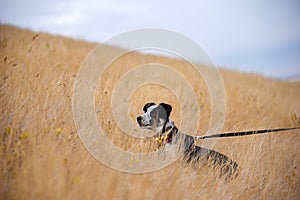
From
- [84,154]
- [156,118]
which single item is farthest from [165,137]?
[84,154]

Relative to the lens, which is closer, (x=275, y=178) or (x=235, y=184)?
(x=235, y=184)

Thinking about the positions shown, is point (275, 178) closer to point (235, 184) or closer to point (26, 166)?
point (235, 184)

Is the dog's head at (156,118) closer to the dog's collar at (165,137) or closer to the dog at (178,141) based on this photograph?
the dog at (178,141)

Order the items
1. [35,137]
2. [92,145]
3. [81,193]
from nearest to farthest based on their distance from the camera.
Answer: [81,193]
[35,137]
[92,145]

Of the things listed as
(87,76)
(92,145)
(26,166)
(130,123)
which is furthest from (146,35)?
(26,166)

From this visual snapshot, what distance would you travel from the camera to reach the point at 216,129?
6078 mm

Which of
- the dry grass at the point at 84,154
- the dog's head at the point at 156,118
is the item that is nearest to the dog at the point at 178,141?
the dog's head at the point at 156,118

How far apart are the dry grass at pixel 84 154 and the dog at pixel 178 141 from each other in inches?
6.3

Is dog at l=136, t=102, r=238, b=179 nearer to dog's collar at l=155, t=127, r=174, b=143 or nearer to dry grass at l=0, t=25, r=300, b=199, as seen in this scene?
dog's collar at l=155, t=127, r=174, b=143

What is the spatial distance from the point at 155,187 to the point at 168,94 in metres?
3.91

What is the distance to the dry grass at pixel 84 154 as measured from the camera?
2963 millimetres

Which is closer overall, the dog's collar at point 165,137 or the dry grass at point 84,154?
the dry grass at point 84,154

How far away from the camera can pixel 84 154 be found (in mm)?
3535

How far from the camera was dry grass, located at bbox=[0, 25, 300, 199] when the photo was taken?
9.72ft
